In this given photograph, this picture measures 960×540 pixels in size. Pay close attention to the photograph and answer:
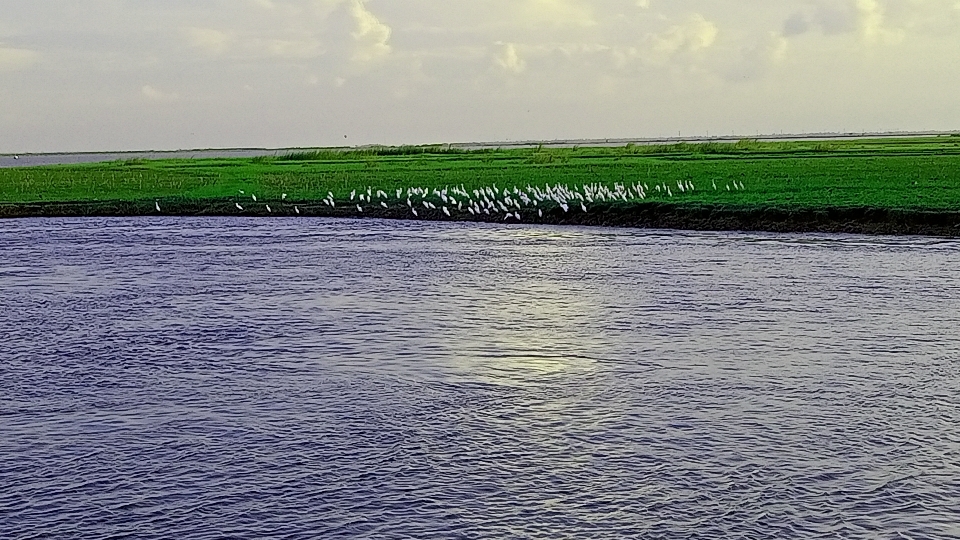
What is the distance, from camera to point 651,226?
3981 centimetres

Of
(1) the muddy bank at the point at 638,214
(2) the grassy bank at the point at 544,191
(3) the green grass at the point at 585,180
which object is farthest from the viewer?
(3) the green grass at the point at 585,180

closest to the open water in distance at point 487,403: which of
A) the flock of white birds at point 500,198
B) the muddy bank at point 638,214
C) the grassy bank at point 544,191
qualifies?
the muddy bank at point 638,214

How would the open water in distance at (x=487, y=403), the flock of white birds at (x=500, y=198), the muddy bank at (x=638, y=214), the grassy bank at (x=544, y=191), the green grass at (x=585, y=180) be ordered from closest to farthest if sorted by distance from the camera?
the open water in distance at (x=487, y=403) < the muddy bank at (x=638, y=214) < the grassy bank at (x=544, y=191) < the green grass at (x=585, y=180) < the flock of white birds at (x=500, y=198)

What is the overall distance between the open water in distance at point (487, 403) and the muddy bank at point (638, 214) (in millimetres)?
7936

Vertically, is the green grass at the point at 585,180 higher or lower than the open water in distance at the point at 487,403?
higher

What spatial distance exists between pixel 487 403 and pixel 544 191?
116 ft

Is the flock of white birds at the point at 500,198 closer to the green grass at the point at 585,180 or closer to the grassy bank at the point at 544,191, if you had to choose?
the grassy bank at the point at 544,191

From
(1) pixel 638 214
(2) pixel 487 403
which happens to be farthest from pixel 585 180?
(2) pixel 487 403

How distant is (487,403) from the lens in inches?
585

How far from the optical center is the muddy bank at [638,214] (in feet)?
117

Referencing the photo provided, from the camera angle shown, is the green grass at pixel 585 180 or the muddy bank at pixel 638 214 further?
the green grass at pixel 585 180

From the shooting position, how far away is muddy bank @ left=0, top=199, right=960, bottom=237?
117 feet

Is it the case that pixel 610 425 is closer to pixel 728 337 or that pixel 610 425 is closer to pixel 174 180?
pixel 728 337

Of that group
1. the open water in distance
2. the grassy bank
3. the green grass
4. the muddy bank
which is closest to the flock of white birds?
the grassy bank
